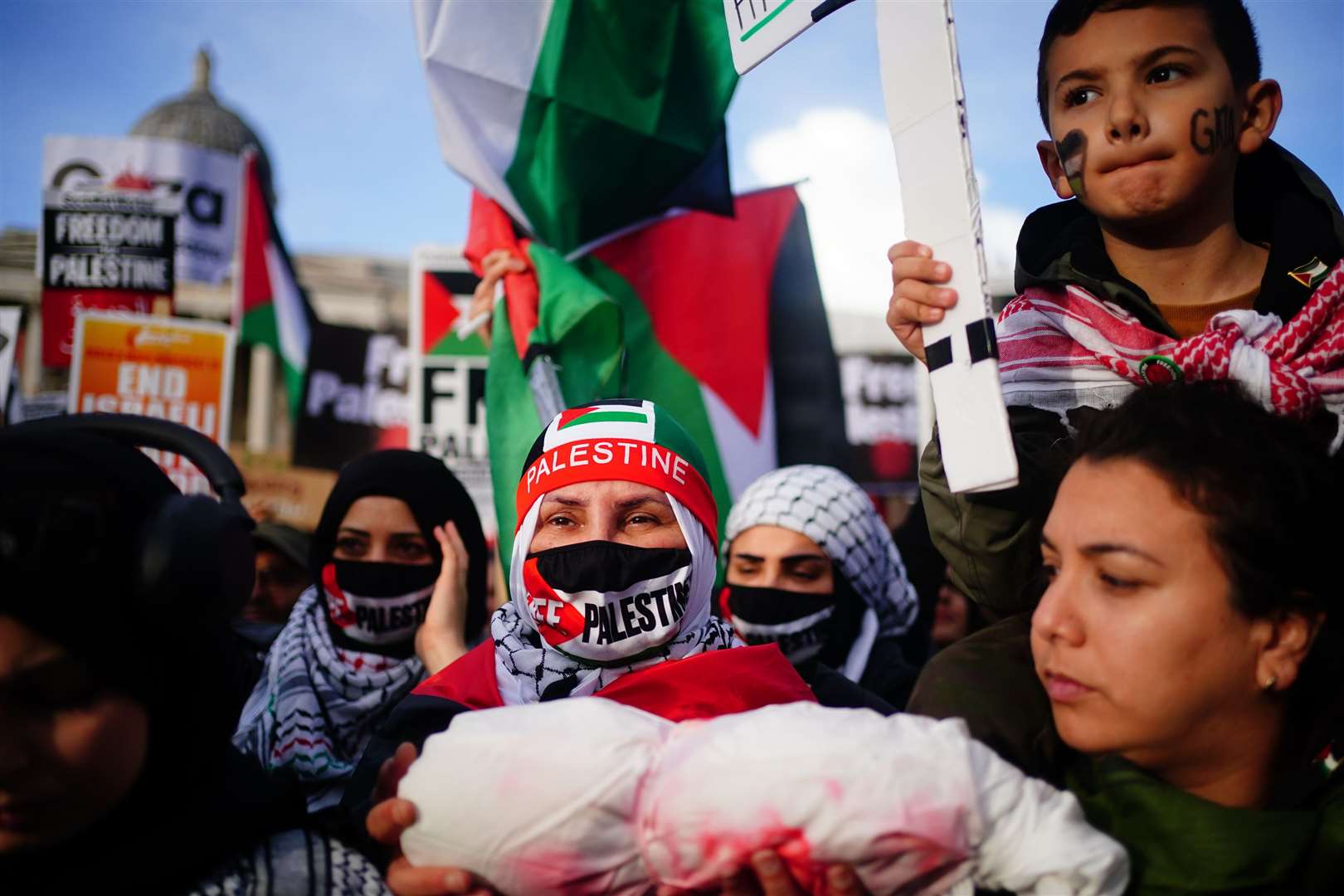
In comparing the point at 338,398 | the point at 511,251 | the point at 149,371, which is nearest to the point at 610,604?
the point at 511,251

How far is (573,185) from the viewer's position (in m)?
3.97

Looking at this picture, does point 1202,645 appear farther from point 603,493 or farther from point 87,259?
point 87,259

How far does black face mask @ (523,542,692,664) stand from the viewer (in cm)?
213

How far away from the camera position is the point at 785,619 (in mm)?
3488

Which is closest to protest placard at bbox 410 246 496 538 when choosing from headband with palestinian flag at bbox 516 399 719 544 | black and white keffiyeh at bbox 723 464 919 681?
black and white keffiyeh at bbox 723 464 919 681

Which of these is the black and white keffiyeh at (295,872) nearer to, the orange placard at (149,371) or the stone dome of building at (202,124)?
the orange placard at (149,371)

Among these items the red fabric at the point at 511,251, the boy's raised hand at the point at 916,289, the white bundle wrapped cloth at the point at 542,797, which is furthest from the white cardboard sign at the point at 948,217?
the red fabric at the point at 511,251

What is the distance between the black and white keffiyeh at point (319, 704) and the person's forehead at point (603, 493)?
1203 mm

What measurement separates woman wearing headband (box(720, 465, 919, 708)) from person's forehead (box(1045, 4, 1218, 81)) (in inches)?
83.1

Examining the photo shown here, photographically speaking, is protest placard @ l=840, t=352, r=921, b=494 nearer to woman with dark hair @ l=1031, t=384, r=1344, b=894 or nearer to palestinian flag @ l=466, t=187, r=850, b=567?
palestinian flag @ l=466, t=187, r=850, b=567

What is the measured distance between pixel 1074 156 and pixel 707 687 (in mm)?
1084

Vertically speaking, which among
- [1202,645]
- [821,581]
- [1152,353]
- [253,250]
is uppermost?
[253,250]

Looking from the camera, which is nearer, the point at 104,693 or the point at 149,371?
the point at 104,693

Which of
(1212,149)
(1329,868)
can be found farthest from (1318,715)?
(1212,149)
